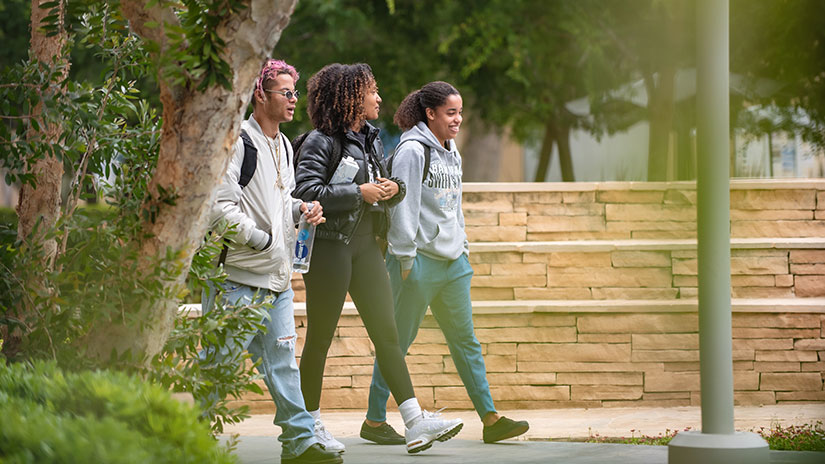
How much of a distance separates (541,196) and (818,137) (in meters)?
6.62

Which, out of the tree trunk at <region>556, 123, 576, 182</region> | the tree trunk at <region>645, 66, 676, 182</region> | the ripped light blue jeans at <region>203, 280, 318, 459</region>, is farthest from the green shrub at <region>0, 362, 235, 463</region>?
the tree trunk at <region>556, 123, 576, 182</region>

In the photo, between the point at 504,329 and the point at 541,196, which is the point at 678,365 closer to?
the point at 504,329

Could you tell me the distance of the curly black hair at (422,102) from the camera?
6.43 metres

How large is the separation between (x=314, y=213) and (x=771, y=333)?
3.91m

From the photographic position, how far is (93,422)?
10.2ft

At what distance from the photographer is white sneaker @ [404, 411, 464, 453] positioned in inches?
225

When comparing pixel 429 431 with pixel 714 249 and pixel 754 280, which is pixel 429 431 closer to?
pixel 714 249

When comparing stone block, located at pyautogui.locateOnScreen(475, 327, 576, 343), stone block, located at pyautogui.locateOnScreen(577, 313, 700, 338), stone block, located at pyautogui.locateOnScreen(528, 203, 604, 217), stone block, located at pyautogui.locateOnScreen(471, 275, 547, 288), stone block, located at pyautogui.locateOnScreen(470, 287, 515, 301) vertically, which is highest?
stone block, located at pyautogui.locateOnScreen(528, 203, 604, 217)

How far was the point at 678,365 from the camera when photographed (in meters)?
7.98

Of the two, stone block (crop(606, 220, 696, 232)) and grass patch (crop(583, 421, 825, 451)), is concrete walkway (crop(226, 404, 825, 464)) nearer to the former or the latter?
grass patch (crop(583, 421, 825, 451))

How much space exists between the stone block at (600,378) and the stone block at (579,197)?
163cm

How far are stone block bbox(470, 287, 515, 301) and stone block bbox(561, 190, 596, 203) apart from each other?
992 mm

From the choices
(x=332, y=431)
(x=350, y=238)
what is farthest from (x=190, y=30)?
(x=332, y=431)

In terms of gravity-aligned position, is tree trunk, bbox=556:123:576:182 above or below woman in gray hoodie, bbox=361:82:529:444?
above
